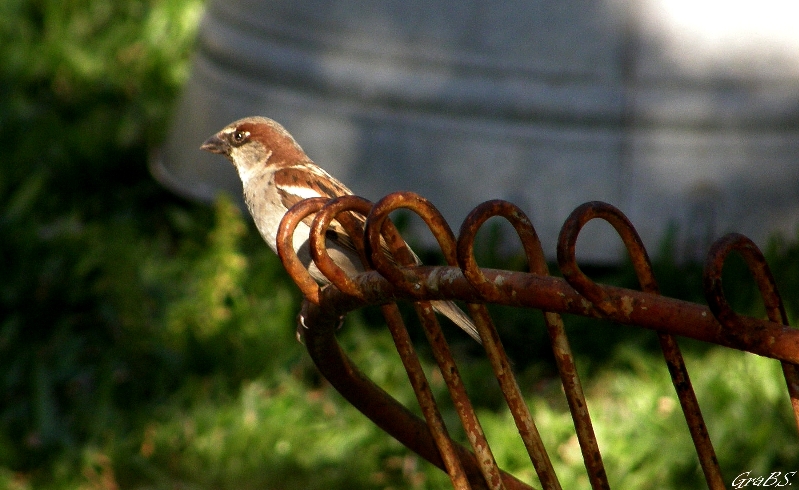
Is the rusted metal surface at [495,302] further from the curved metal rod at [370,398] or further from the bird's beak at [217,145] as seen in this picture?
the bird's beak at [217,145]

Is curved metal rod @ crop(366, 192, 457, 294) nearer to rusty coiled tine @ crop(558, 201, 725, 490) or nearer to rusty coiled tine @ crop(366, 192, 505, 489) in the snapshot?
rusty coiled tine @ crop(366, 192, 505, 489)

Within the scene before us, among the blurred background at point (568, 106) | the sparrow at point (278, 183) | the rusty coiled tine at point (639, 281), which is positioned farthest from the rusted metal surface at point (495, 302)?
the blurred background at point (568, 106)

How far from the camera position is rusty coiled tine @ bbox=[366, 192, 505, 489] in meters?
1.17

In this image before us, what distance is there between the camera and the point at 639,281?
46.4 inches

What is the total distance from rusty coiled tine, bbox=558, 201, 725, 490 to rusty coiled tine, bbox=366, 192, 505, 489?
200 mm

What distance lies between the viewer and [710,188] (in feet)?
14.4

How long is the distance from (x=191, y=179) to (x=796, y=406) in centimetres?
433

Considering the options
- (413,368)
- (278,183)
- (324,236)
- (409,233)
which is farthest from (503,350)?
(409,233)

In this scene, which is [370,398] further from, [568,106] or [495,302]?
[568,106]

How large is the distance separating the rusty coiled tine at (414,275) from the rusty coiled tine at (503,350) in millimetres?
71

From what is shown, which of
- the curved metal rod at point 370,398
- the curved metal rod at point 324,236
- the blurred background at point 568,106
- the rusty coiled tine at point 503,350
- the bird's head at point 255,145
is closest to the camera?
the rusty coiled tine at point 503,350

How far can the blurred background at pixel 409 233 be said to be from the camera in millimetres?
3377

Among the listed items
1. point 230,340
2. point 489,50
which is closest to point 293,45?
point 489,50

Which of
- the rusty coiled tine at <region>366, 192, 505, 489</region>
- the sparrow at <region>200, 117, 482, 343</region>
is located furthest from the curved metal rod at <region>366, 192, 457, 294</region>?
the sparrow at <region>200, 117, 482, 343</region>
